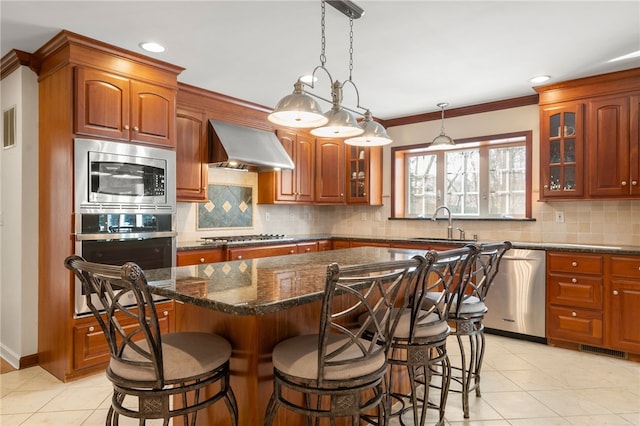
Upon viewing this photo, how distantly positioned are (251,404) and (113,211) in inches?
81.5

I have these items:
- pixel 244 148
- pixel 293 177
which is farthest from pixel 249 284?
pixel 293 177

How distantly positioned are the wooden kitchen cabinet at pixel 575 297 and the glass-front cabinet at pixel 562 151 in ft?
2.28

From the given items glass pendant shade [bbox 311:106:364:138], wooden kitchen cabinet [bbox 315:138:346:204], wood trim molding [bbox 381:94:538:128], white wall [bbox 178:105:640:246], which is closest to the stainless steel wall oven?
white wall [bbox 178:105:640:246]

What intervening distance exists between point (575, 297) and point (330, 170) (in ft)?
10.4

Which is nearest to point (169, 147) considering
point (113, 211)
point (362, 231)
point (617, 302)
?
point (113, 211)

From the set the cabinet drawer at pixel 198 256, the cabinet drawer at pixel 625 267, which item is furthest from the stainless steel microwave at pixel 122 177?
the cabinet drawer at pixel 625 267

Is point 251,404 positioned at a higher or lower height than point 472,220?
lower

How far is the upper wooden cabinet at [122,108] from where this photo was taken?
9.50 feet

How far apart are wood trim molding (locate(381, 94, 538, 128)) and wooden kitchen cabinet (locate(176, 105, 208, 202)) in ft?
8.13

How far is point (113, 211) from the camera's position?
3.01 meters

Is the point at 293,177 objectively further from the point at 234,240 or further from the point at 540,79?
the point at 540,79

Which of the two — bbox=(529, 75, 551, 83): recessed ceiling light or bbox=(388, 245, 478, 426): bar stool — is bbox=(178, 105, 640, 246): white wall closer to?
bbox=(529, 75, 551, 83): recessed ceiling light

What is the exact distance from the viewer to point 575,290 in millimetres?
3504

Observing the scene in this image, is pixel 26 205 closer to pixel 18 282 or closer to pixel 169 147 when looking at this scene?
pixel 18 282
